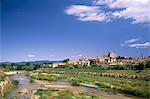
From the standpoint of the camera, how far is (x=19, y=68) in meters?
64.4

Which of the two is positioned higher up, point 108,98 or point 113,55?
point 113,55

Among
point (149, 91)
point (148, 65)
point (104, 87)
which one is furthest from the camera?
point (148, 65)

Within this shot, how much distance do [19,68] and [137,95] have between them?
49.3 m

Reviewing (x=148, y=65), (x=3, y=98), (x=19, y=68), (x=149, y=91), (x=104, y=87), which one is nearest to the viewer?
(x=3, y=98)

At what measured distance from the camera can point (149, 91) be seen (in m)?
18.2

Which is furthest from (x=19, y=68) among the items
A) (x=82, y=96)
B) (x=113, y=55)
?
(x=82, y=96)

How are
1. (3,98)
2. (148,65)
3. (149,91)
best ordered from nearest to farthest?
1. (3,98)
2. (149,91)
3. (148,65)

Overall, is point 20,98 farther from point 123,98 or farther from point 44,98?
point 123,98

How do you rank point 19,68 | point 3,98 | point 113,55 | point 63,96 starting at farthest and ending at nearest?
point 113,55, point 19,68, point 63,96, point 3,98

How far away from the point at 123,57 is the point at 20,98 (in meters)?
61.5

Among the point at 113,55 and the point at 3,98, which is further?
the point at 113,55

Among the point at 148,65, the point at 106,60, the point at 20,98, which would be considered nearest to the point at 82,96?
the point at 20,98

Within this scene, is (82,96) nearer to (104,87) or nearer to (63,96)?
(63,96)

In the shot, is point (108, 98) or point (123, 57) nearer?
point (108, 98)
